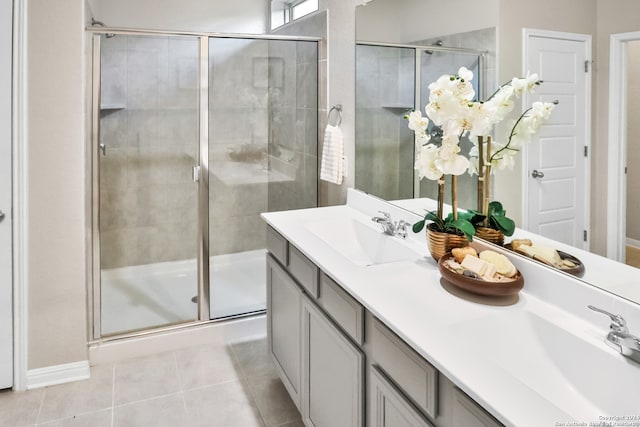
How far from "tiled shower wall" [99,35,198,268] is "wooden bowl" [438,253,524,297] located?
1.96 meters

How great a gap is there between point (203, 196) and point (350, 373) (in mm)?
1737

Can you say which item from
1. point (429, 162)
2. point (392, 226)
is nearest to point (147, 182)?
point (392, 226)

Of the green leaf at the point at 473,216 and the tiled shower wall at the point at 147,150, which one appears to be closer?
the green leaf at the point at 473,216

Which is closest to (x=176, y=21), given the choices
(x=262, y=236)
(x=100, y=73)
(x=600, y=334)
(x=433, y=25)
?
(x=100, y=73)

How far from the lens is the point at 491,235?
1.64 meters

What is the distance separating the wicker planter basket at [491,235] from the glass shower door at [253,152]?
157cm

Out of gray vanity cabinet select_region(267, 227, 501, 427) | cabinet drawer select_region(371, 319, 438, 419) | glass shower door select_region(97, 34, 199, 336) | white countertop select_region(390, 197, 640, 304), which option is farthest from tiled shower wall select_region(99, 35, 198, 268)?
white countertop select_region(390, 197, 640, 304)

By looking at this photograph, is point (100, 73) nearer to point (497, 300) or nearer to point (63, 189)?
point (63, 189)

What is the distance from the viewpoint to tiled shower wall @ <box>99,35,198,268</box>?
2752 mm

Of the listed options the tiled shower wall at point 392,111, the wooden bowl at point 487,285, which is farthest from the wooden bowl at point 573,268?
the tiled shower wall at point 392,111

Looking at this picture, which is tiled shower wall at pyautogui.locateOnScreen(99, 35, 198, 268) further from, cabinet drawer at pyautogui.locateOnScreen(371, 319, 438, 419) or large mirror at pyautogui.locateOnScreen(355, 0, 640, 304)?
cabinet drawer at pyautogui.locateOnScreen(371, 319, 438, 419)

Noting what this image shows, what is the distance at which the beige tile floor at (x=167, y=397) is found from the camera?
2.17m

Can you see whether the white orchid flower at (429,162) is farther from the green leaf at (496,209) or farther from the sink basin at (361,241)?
the sink basin at (361,241)

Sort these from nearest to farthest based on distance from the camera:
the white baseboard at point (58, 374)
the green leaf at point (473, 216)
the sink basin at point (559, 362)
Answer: the sink basin at point (559, 362) < the green leaf at point (473, 216) < the white baseboard at point (58, 374)
